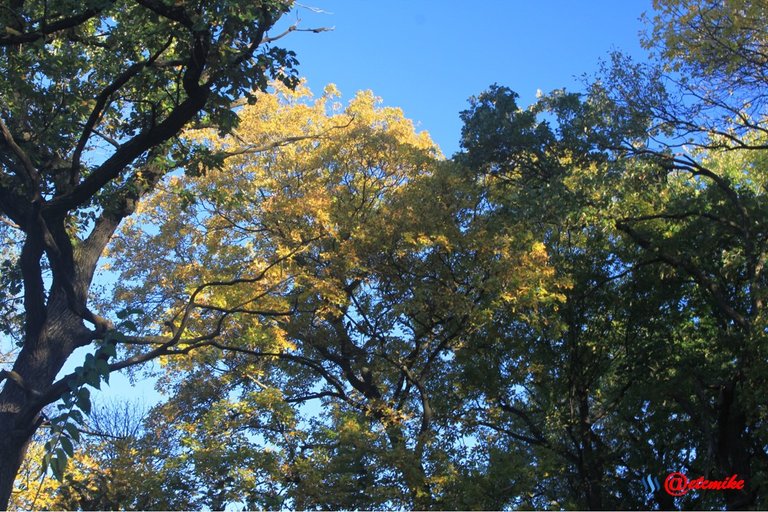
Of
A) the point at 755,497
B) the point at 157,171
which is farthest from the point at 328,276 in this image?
the point at 755,497

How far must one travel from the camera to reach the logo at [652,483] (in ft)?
45.4

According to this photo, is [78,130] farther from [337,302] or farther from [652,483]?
[652,483]

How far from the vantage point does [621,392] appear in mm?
13617

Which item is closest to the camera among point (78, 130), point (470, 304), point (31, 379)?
point (31, 379)

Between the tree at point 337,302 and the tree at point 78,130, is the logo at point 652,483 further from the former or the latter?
the tree at point 78,130

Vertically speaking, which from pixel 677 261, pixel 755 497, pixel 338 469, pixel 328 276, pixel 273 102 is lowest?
pixel 755 497

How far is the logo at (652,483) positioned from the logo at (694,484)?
311 mm

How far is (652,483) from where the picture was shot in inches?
548

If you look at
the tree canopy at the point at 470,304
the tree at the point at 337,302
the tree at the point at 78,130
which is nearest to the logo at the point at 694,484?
the tree canopy at the point at 470,304

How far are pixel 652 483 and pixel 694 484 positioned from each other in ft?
4.45

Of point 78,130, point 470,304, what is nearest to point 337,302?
point 470,304

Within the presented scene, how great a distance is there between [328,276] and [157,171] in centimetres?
478

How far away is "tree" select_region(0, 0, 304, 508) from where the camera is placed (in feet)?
21.7

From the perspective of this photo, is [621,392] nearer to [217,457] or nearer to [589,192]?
[589,192]
